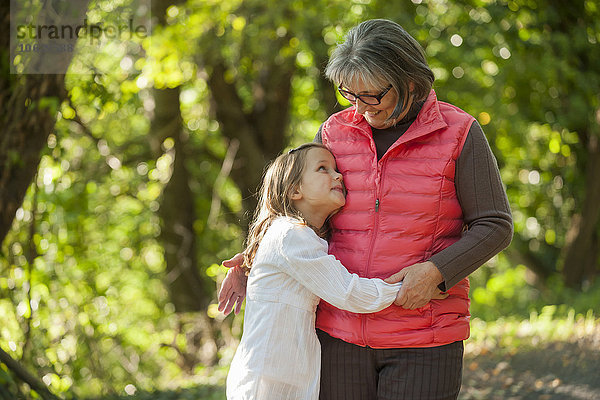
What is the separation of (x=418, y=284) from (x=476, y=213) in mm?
314

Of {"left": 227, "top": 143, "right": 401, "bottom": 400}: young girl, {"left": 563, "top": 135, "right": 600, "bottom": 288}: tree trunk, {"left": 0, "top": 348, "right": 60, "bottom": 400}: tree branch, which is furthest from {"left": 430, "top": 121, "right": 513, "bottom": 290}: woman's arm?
{"left": 563, "top": 135, "right": 600, "bottom": 288}: tree trunk

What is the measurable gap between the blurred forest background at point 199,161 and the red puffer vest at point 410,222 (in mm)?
1996

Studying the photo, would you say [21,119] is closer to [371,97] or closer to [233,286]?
[233,286]

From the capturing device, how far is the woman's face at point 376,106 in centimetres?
246

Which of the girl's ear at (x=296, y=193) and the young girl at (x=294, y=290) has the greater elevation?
the girl's ear at (x=296, y=193)

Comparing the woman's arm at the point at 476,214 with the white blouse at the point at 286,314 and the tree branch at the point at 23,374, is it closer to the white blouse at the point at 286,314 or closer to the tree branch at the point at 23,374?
the white blouse at the point at 286,314

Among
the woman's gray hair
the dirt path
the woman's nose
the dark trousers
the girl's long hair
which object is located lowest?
the dirt path

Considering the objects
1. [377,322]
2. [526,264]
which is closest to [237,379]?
[377,322]

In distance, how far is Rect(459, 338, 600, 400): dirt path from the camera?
5328 millimetres

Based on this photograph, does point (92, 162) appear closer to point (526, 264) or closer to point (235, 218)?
point (235, 218)

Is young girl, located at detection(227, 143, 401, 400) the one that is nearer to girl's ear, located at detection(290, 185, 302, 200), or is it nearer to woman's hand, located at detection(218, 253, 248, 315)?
girl's ear, located at detection(290, 185, 302, 200)

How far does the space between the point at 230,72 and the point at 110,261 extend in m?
3.12

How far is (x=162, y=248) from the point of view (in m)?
9.73

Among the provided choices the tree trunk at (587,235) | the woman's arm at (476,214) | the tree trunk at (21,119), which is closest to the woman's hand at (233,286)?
the woman's arm at (476,214)
